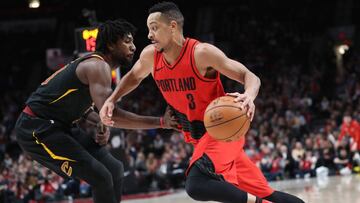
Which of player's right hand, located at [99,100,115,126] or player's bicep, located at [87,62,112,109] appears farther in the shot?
player's bicep, located at [87,62,112,109]

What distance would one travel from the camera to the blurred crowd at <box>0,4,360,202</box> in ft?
43.6

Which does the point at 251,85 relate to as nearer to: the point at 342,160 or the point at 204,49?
the point at 204,49

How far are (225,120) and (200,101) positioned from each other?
1.72ft

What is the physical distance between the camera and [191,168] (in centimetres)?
474

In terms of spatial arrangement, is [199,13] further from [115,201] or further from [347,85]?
[115,201]

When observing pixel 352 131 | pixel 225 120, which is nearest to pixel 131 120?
pixel 225 120

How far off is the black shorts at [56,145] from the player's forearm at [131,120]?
1.11 ft

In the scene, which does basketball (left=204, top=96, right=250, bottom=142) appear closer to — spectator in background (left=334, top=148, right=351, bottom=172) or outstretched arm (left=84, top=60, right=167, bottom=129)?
outstretched arm (left=84, top=60, right=167, bottom=129)

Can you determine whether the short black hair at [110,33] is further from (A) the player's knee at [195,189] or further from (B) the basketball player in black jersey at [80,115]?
(A) the player's knee at [195,189]

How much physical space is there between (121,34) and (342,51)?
1892 centimetres

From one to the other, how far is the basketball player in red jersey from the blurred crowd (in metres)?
7.44

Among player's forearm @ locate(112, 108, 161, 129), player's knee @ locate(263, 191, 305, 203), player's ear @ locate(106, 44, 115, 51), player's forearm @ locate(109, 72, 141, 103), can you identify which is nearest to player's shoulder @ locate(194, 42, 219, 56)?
player's forearm @ locate(109, 72, 141, 103)

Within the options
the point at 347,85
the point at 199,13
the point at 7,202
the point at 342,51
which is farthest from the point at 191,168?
the point at 199,13

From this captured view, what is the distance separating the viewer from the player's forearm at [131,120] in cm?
521
